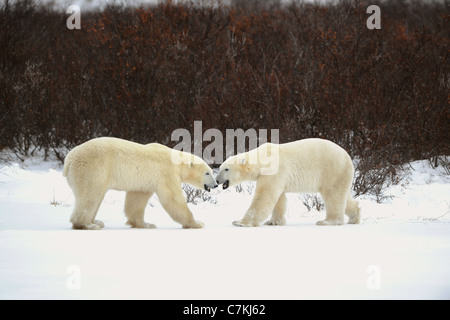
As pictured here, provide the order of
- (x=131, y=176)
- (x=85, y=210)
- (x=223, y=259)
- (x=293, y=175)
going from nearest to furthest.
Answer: (x=223, y=259)
(x=85, y=210)
(x=131, y=176)
(x=293, y=175)

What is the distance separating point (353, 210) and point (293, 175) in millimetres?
764

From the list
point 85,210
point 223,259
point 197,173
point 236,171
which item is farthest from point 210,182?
point 223,259

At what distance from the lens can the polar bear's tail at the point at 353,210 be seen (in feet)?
18.8

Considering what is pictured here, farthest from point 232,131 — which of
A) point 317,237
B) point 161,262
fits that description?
point 161,262

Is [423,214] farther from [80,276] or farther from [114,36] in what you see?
[114,36]

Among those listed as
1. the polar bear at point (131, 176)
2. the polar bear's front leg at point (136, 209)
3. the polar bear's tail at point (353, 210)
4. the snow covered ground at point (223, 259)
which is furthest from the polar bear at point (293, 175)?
the polar bear's front leg at point (136, 209)

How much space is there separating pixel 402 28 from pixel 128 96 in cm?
587

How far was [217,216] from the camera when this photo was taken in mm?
6285

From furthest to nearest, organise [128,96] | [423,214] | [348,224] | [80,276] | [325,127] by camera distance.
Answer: [128,96], [325,127], [423,214], [348,224], [80,276]

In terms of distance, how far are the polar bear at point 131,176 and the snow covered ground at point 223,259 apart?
21cm

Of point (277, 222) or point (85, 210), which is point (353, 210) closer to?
point (277, 222)

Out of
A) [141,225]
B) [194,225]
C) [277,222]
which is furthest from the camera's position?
[277,222]

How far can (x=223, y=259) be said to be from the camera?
11.8ft

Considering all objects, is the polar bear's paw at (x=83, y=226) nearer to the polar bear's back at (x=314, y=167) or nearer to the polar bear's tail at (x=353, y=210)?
the polar bear's back at (x=314, y=167)
